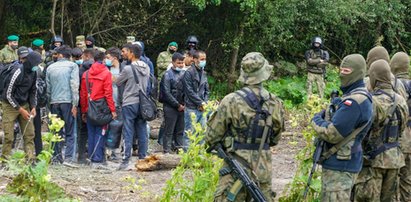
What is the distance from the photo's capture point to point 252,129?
6555 mm

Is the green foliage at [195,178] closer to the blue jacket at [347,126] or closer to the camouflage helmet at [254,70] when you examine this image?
the camouflage helmet at [254,70]

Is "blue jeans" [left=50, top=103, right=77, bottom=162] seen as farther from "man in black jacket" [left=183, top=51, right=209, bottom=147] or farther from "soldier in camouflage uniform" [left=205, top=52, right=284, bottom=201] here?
"soldier in camouflage uniform" [left=205, top=52, right=284, bottom=201]

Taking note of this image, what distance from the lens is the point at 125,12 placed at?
18.9 metres

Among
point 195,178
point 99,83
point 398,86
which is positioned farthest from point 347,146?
point 99,83

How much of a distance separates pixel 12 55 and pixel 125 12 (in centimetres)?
467

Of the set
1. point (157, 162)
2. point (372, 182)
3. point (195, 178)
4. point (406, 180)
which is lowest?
point (157, 162)

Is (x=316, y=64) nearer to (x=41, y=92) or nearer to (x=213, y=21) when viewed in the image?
(x=213, y=21)

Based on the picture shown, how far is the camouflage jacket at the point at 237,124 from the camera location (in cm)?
654

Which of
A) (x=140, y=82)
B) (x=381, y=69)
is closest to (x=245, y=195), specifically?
(x=381, y=69)

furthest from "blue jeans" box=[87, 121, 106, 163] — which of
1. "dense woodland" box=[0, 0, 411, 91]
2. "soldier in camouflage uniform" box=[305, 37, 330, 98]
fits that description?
"soldier in camouflage uniform" box=[305, 37, 330, 98]

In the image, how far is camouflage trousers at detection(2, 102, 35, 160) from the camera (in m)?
10.1

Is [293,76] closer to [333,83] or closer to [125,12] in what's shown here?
[333,83]

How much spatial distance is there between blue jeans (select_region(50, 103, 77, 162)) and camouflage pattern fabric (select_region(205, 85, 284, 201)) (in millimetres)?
4615

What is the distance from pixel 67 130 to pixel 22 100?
42.9 inches
